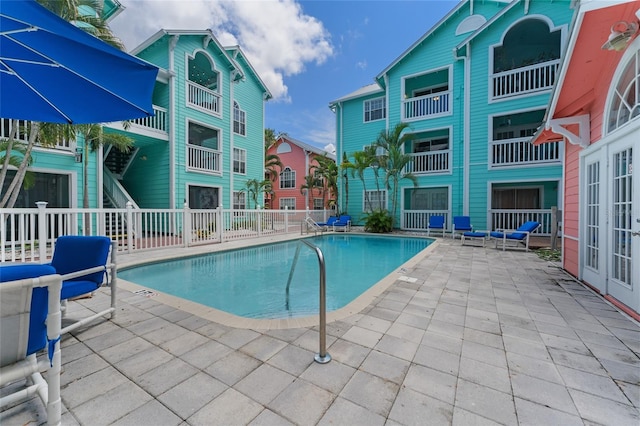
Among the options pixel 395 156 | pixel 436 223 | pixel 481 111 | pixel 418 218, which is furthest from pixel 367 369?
pixel 481 111

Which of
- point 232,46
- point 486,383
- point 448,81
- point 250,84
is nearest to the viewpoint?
point 486,383

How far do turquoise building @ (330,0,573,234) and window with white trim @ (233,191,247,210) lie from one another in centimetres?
730

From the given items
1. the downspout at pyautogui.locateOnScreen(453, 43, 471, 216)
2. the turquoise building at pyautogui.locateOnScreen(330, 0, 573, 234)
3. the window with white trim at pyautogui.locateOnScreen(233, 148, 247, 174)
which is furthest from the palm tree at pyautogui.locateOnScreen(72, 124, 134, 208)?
the downspout at pyautogui.locateOnScreen(453, 43, 471, 216)

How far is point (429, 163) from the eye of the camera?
13016 mm

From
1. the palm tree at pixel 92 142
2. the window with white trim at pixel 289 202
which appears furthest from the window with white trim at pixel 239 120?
the window with white trim at pixel 289 202

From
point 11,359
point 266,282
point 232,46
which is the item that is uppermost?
point 232,46

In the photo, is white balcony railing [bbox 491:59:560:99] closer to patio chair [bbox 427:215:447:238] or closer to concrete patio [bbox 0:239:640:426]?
patio chair [bbox 427:215:447:238]

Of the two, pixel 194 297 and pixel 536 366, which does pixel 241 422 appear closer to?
pixel 536 366

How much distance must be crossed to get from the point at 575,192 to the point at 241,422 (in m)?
6.62

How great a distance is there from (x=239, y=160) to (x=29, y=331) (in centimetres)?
1388

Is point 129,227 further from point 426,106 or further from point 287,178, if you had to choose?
point 287,178

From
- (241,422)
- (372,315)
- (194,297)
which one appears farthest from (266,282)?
(241,422)

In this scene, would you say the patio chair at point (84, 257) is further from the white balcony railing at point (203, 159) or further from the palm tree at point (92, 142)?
the white balcony railing at point (203, 159)

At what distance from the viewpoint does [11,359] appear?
4.44 feet
